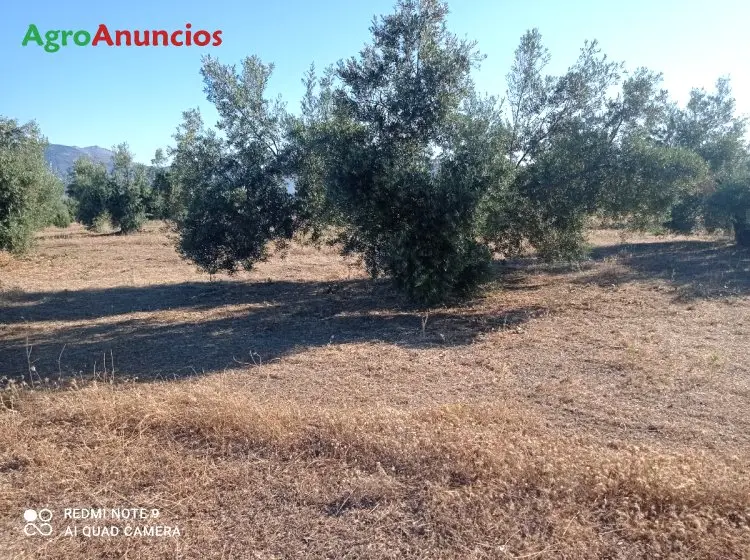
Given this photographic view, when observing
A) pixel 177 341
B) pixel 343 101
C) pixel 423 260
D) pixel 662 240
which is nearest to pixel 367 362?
pixel 423 260

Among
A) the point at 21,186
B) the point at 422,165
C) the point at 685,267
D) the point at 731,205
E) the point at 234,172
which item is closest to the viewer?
the point at 422,165

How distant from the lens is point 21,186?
52.5 feet

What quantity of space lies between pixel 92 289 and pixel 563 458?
46.4 ft

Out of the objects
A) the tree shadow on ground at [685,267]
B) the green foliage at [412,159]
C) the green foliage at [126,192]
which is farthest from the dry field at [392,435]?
the green foliage at [126,192]

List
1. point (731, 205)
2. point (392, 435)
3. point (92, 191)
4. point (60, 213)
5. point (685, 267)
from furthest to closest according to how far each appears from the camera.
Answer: point (92, 191) < point (60, 213) < point (731, 205) < point (685, 267) < point (392, 435)

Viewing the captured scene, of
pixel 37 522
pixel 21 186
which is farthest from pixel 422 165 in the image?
pixel 21 186

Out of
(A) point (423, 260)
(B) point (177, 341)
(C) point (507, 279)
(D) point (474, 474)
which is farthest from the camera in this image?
(C) point (507, 279)

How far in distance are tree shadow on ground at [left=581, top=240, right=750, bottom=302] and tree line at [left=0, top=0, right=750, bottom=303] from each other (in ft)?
6.58

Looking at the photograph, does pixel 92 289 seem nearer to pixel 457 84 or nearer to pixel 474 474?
pixel 457 84

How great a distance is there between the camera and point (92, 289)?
1435cm

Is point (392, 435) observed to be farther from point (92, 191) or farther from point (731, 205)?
point (92, 191)

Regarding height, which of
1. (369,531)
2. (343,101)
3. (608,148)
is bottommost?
(369,531)

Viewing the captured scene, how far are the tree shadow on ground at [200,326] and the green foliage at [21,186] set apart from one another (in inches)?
164

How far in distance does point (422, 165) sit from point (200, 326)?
5.01 m
